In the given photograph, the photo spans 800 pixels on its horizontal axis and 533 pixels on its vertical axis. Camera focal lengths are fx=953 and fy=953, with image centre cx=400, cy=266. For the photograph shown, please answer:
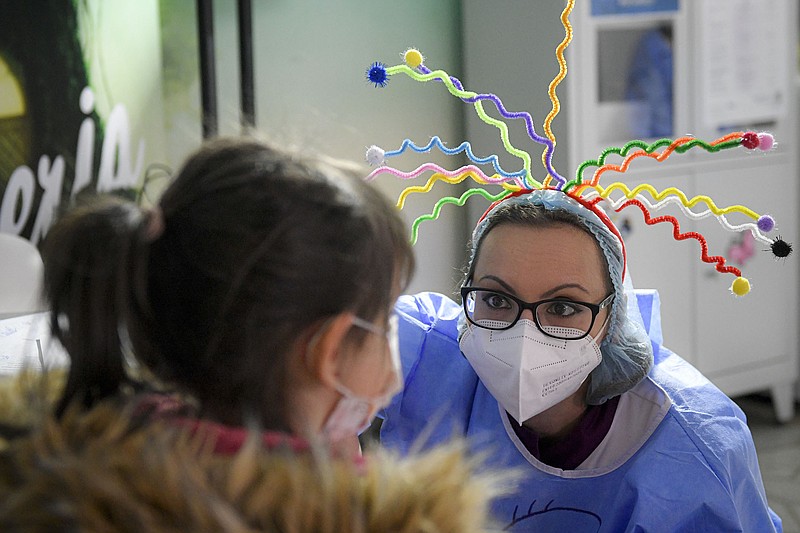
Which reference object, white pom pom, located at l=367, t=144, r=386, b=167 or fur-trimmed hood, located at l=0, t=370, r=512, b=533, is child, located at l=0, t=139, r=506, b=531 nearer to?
fur-trimmed hood, located at l=0, t=370, r=512, b=533

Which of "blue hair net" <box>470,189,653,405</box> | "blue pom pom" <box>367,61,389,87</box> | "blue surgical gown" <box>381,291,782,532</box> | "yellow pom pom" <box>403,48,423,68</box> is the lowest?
"blue surgical gown" <box>381,291,782,532</box>

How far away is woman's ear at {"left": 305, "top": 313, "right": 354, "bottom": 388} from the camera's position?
0.83 metres

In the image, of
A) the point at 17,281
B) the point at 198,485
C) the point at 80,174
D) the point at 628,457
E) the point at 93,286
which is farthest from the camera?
the point at 80,174

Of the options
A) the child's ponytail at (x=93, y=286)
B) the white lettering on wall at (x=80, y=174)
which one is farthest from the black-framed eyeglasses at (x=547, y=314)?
the white lettering on wall at (x=80, y=174)

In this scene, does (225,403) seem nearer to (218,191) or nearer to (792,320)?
(218,191)

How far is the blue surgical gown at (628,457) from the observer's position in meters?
1.35

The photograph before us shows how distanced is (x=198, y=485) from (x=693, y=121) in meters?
2.82

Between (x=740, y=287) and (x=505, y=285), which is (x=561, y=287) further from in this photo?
(x=740, y=287)

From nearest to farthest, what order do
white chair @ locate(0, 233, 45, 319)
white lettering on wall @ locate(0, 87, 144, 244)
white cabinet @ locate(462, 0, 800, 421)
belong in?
white chair @ locate(0, 233, 45, 319) → white lettering on wall @ locate(0, 87, 144, 244) → white cabinet @ locate(462, 0, 800, 421)

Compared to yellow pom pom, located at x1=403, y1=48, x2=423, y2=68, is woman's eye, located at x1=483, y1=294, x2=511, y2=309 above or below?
below

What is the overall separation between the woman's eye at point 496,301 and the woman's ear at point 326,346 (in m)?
0.68

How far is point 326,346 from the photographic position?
2.74 ft

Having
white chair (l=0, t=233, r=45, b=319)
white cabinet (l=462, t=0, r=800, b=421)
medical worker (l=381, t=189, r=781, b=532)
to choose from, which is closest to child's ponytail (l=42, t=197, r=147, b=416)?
medical worker (l=381, t=189, r=781, b=532)

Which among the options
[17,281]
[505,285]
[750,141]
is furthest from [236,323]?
[17,281]
